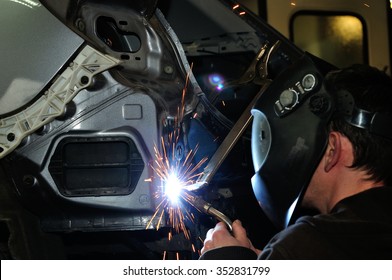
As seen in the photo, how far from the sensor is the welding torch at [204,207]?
94.4 inches

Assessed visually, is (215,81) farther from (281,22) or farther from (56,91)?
(56,91)

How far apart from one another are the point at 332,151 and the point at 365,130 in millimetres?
135

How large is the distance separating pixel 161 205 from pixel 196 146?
1.78ft

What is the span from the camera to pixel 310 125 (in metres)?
2.03

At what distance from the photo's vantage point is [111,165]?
2.90 metres

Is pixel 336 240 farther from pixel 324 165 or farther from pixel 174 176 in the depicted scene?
pixel 174 176

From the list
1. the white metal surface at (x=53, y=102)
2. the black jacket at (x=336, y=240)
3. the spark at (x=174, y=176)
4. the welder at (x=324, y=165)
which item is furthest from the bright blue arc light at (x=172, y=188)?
the black jacket at (x=336, y=240)

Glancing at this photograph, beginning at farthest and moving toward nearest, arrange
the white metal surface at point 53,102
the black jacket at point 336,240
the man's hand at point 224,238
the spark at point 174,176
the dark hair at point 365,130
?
the spark at point 174,176, the white metal surface at point 53,102, the man's hand at point 224,238, the dark hair at point 365,130, the black jacket at point 336,240

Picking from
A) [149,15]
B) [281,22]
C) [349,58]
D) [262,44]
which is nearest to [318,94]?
[149,15]

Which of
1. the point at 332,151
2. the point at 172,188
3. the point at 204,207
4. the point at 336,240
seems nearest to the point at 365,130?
the point at 332,151

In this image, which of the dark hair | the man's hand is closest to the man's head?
the dark hair

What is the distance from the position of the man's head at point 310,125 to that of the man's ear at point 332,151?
0.01 m

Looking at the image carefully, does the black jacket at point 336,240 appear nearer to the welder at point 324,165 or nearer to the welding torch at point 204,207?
the welder at point 324,165

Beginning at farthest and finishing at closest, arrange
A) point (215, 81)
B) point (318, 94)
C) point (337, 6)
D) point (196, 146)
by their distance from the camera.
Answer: point (337, 6), point (215, 81), point (196, 146), point (318, 94)
